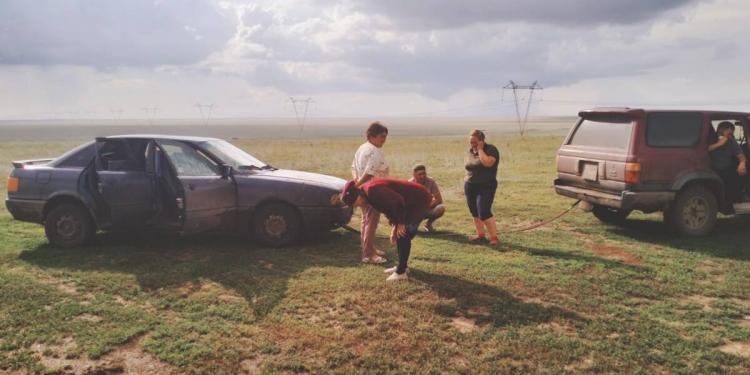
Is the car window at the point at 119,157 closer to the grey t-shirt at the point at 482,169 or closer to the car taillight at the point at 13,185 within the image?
the car taillight at the point at 13,185

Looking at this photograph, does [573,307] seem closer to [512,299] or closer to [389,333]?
[512,299]

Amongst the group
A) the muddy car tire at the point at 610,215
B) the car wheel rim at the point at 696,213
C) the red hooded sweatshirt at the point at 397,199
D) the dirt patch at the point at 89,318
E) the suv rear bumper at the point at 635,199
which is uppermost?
the red hooded sweatshirt at the point at 397,199

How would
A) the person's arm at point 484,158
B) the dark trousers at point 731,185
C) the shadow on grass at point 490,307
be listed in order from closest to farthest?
the shadow on grass at point 490,307 → the person's arm at point 484,158 → the dark trousers at point 731,185

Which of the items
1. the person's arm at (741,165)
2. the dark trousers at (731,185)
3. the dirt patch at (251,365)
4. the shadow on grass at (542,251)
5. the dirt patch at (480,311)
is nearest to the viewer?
the dirt patch at (251,365)

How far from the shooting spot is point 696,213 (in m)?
7.96

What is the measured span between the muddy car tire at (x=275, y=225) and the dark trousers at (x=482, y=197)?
2562 mm

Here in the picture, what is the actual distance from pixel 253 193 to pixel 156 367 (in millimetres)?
3496

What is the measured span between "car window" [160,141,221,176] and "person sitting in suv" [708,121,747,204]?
7453mm

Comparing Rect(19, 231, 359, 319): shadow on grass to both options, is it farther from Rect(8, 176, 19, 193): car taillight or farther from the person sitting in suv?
the person sitting in suv

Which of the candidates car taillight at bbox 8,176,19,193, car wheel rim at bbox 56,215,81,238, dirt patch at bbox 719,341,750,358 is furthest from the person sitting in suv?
car taillight at bbox 8,176,19,193

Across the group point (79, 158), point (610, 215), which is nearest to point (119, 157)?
point (79, 158)

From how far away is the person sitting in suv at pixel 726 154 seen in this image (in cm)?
784

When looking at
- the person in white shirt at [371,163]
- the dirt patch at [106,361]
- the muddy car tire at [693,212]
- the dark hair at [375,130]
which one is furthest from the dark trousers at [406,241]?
the muddy car tire at [693,212]

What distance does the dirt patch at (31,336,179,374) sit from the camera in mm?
3877
